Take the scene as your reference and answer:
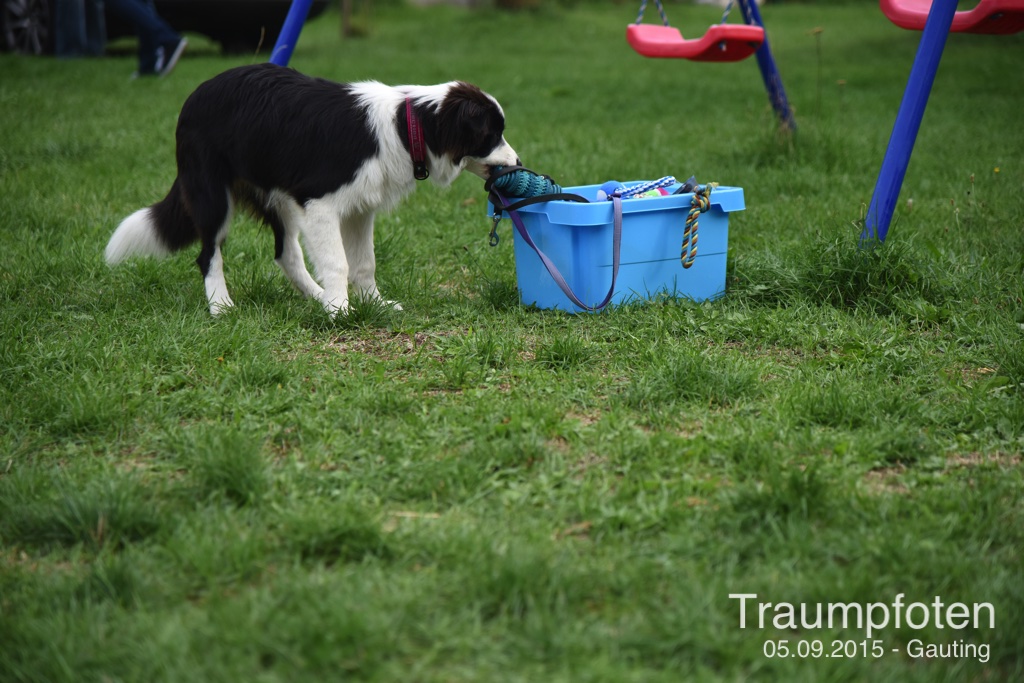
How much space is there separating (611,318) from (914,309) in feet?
3.93

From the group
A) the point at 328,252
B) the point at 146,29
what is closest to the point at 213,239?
the point at 328,252

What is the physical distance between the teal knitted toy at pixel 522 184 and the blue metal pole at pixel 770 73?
3018 mm

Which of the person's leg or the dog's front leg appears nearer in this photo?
the dog's front leg

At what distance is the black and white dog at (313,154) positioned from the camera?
3623 mm

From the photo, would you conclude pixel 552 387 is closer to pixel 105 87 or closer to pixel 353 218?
pixel 353 218

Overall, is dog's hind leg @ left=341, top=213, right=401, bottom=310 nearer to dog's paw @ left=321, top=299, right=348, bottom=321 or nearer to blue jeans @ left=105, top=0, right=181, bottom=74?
dog's paw @ left=321, top=299, right=348, bottom=321

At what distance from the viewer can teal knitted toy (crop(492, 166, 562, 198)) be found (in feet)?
12.2

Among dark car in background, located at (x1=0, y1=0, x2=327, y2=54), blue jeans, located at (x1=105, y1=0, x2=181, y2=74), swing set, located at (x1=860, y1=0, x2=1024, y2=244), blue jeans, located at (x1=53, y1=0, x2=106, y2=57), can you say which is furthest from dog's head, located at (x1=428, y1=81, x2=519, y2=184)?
blue jeans, located at (x1=53, y1=0, x2=106, y2=57)

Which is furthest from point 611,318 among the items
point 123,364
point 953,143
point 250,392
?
point 953,143

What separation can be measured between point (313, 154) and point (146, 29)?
7.09 metres

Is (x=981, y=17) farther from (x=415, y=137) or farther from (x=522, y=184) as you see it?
(x=415, y=137)

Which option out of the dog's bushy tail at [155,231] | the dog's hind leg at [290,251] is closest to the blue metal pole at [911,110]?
the dog's hind leg at [290,251]

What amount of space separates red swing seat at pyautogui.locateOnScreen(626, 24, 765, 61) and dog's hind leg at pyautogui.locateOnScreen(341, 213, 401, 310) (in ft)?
7.99

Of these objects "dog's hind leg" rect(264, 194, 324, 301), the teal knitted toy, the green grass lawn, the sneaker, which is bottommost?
the green grass lawn
